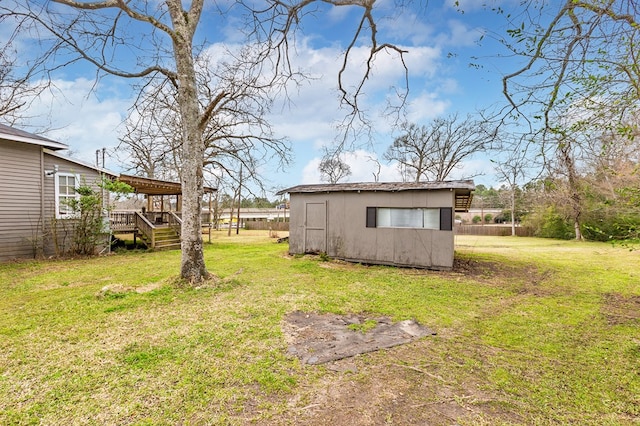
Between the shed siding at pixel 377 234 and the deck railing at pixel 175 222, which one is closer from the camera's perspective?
the shed siding at pixel 377 234

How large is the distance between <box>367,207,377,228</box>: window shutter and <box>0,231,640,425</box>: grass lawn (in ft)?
10.4

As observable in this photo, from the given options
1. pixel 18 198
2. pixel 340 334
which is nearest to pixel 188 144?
pixel 340 334

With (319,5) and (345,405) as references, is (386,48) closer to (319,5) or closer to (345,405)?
(319,5)

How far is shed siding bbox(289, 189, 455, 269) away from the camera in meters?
8.44

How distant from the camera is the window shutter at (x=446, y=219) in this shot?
27.1 ft

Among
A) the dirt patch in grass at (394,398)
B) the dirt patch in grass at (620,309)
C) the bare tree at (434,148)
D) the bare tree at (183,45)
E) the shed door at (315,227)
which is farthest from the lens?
the bare tree at (434,148)

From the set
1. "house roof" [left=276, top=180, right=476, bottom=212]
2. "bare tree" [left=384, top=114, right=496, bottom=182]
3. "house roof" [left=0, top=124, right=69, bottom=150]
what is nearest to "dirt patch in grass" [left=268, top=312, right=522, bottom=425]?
"house roof" [left=276, top=180, right=476, bottom=212]

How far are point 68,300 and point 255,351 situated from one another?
404 centimetres

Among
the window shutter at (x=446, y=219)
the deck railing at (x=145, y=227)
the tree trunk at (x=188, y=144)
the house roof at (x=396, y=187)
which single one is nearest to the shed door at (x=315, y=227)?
the house roof at (x=396, y=187)

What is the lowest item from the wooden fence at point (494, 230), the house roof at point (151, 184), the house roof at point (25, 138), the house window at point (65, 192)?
the wooden fence at point (494, 230)

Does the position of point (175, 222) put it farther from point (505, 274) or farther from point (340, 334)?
point (505, 274)

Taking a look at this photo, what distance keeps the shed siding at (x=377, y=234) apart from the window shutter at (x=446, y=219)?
0.12 metres

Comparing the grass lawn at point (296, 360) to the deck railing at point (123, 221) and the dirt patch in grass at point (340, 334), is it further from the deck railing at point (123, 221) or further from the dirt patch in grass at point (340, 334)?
the deck railing at point (123, 221)

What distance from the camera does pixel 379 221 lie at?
9.27 meters
